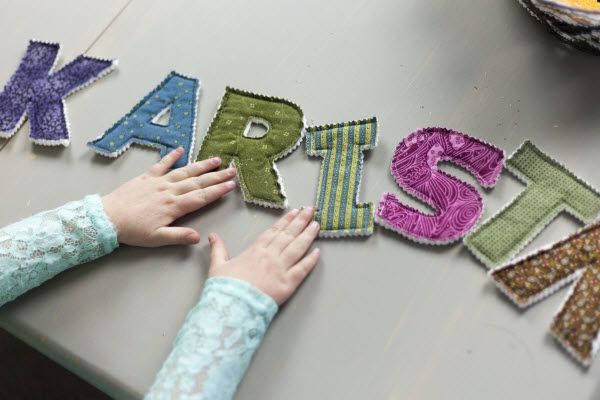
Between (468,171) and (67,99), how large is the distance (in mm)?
706

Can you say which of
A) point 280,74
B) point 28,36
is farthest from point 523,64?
point 28,36

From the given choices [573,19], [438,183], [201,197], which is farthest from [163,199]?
[573,19]

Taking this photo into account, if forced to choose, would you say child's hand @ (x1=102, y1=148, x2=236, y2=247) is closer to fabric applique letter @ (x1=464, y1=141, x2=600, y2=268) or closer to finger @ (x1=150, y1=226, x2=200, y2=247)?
finger @ (x1=150, y1=226, x2=200, y2=247)

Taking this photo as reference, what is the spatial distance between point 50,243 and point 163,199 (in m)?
0.17

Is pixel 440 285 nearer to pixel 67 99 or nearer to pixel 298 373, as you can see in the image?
pixel 298 373

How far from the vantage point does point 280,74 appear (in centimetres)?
106

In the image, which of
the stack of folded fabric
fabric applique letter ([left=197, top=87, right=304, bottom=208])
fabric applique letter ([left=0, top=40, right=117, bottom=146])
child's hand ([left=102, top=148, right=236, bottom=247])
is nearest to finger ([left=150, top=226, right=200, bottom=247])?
child's hand ([left=102, top=148, right=236, bottom=247])

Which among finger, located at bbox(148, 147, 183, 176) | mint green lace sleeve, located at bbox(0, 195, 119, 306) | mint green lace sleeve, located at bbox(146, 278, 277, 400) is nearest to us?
mint green lace sleeve, located at bbox(146, 278, 277, 400)

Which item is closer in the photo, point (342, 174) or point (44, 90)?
point (342, 174)

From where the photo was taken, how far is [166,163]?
3.14ft

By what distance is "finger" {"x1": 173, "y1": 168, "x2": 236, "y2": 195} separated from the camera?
92 cm

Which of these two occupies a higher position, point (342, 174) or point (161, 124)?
point (342, 174)

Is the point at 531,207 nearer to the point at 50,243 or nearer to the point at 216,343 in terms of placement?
the point at 216,343

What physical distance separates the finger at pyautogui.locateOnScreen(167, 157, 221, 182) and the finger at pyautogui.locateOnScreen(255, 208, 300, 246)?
0.48 ft
